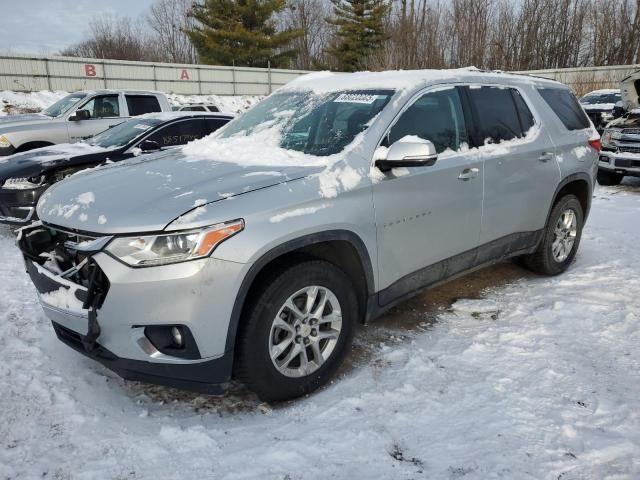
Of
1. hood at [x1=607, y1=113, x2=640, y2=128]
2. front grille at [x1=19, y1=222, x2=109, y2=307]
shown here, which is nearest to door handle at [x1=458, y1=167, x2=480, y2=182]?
front grille at [x1=19, y1=222, x2=109, y2=307]

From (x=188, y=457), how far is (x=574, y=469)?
5.84 ft

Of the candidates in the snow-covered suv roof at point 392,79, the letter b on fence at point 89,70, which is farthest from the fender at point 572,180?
the letter b on fence at point 89,70

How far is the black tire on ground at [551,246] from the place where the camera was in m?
4.49

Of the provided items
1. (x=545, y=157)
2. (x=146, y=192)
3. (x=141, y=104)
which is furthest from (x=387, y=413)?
(x=141, y=104)

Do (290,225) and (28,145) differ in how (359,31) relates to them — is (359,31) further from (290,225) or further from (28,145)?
(290,225)

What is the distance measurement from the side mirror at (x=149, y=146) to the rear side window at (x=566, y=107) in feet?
14.8

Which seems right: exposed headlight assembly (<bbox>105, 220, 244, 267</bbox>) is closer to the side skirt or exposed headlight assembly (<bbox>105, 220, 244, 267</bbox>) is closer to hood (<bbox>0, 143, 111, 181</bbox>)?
the side skirt

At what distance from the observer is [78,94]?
10062 millimetres

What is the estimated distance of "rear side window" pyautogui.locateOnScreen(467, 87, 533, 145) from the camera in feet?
12.3

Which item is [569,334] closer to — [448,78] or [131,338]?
[448,78]

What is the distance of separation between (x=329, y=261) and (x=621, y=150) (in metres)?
8.58

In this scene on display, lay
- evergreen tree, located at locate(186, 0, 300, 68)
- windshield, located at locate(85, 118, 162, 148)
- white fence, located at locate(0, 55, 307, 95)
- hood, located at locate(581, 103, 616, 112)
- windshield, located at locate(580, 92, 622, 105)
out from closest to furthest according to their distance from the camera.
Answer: windshield, located at locate(85, 118, 162, 148)
hood, located at locate(581, 103, 616, 112)
windshield, located at locate(580, 92, 622, 105)
white fence, located at locate(0, 55, 307, 95)
evergreen tree, located at locate(186, 0, 300, 68)

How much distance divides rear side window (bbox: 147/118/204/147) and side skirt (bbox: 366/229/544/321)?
191 inches

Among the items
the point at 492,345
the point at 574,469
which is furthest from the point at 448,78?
the point at 574,469
